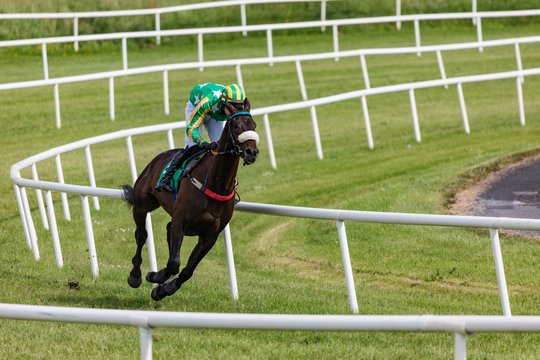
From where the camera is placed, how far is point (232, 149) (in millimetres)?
6891

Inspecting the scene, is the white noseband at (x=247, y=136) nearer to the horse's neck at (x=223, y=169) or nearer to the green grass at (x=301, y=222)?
the horse's neck at (x=223, y=169)

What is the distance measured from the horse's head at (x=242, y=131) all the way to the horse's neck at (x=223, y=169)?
198mm

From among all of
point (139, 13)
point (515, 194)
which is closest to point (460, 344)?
point (515, 194)

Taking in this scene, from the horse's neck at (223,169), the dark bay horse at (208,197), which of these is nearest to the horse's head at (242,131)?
the dark bay horse at (208,197)

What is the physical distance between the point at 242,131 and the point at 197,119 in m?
0.91

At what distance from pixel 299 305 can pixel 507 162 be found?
684 centimetres

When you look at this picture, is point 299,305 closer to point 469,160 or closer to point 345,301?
point 345,301

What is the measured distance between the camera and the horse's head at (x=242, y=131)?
657 centimetres

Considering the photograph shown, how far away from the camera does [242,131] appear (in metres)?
6.77

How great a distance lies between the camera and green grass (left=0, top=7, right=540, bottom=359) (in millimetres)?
6336

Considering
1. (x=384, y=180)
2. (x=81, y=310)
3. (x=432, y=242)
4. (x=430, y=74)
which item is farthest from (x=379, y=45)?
(x=81, y=310)

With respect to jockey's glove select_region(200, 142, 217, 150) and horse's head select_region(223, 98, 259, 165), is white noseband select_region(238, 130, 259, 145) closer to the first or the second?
horse's head select_region(223, 98, 259, 165)

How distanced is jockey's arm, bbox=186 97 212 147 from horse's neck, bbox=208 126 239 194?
1.40 ft

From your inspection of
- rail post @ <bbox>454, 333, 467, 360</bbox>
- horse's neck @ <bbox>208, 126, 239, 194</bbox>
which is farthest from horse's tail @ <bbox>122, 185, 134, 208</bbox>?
rail post @ <bbox>454, 333, 467, 360</bbox>
